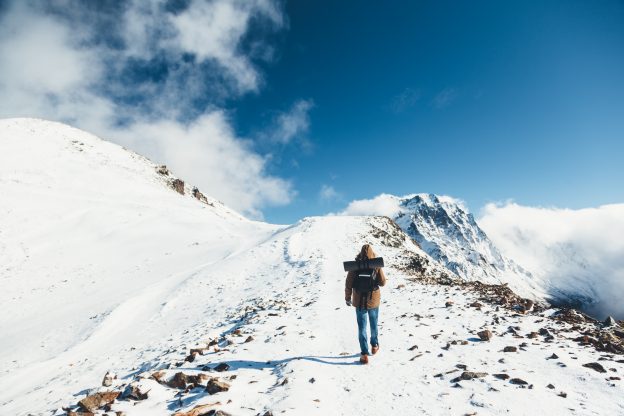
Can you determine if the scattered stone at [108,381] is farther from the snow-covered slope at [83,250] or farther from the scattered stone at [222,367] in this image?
the snow-covered slope at [83,250]

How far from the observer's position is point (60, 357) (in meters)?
17.5

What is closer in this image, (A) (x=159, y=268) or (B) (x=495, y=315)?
(B) (x=495, y=315)

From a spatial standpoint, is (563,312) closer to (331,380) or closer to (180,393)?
(331,380)

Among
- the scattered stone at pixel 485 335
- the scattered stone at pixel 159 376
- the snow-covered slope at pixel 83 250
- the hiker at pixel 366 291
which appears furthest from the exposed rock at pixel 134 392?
the snow-covered slope at pixel 83 250

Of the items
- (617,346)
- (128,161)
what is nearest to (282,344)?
(617,346)

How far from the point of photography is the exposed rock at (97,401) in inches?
299

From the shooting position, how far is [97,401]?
777 centimetres

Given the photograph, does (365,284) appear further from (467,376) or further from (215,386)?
(215,386)

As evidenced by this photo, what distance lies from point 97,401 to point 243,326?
298 inches

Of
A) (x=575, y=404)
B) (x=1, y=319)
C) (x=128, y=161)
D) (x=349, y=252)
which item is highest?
(x=128, y=161)

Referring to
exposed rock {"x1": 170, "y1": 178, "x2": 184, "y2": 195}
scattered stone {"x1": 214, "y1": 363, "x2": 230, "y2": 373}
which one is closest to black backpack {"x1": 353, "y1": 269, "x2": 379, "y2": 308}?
scattered stone {"x1": 214, "y1": 363, "x2": 230, "y2": 373}

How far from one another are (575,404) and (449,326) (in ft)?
19.4

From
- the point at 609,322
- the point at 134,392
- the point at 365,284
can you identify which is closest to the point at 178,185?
the point at 365,284

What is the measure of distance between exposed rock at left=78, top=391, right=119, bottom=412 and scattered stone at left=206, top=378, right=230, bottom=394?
211cm
